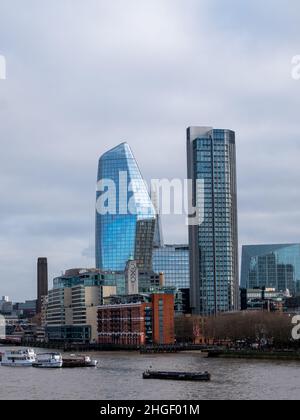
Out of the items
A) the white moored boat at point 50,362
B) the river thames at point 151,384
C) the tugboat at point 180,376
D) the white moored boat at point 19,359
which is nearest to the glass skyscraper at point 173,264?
the white moored boat at point 19,359

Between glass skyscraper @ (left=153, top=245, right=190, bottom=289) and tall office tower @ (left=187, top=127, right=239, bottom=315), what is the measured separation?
2395cm

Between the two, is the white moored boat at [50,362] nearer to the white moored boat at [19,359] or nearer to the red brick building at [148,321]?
the white moored boat at [19,359]

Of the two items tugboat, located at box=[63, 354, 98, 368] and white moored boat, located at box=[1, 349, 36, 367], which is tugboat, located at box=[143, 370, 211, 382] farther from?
white moored boat, located at box=[1, 349, 36, 367]

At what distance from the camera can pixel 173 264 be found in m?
185

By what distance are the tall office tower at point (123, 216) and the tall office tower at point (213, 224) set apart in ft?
55.6

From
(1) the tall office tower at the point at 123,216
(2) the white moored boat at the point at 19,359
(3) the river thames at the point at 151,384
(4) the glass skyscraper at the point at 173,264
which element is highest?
(1) the tall office tower at the point at 123,216

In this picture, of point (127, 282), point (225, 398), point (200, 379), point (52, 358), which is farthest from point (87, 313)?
point (225, 398)

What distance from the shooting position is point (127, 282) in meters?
150

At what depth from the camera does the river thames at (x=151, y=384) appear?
147 ft

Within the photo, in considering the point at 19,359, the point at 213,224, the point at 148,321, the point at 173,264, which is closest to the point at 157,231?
the point at 173,264

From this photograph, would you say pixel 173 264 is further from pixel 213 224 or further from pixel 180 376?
pixel 180 376

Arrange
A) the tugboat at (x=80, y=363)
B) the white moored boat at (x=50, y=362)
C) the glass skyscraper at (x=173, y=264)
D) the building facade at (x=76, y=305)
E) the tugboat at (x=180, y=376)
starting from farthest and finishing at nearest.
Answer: the glass skyscraper at (x=173, y=264) < the building facade at (x=76, y=305) < the white moored boat at (x=50, y=362) < the tugboat at (x=80, y=363) < the tugboat at (x=180, y=376)

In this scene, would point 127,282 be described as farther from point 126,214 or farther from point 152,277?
point 126,214

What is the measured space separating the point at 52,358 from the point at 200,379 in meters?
25.8
